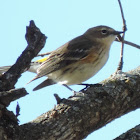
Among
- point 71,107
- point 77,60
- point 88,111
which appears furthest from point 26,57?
point 77,60

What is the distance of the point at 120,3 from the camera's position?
523cm

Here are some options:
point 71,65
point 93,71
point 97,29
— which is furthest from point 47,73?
point 97,29

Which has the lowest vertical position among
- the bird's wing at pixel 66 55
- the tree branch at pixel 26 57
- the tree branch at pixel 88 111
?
the tree branch at pixel 88 111

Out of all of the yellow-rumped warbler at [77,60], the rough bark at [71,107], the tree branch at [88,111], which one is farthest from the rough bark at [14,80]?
the yellow-rumped warbler at [77,60]

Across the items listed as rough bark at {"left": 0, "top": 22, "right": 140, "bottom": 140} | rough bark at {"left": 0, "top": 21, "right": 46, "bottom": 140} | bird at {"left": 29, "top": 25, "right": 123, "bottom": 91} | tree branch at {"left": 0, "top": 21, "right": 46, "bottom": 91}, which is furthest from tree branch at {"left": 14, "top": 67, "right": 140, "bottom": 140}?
bird at {"left": 29, "top": 25, "right": 123, "bottom": 91}

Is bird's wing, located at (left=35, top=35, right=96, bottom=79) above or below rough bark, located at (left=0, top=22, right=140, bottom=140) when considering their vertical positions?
above

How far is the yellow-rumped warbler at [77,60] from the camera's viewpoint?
21.1 ft

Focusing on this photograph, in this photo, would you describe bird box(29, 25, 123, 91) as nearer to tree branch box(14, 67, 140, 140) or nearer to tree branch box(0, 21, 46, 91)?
tree branch box(14, 67, 140, 140)

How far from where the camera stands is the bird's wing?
668 cm

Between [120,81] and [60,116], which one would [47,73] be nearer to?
[120,81]

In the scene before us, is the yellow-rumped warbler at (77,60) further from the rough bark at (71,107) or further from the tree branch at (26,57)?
the tree branch at (26,57)

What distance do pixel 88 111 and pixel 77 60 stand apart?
2460 mm

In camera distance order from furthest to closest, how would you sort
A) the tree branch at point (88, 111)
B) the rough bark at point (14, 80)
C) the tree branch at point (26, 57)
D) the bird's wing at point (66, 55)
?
the bird's wing at point (66, 55)
the tree branch at point (26, 57)
the tree branch at point (88, 111)
the rough bark at point (14, 80)

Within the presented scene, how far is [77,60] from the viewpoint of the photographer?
663 centimetres
